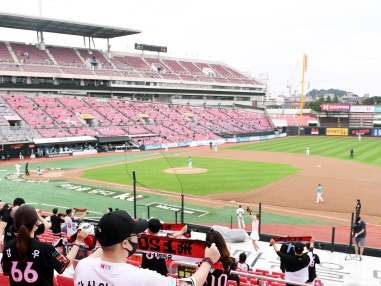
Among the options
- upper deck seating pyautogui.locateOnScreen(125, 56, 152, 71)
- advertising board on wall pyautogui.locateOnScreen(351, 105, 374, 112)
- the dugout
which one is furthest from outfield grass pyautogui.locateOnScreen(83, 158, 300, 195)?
advertising board on wall pyautogui.locateOnScreen(351, 105, 374, 112)

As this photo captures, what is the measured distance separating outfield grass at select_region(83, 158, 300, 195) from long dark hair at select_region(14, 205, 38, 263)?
21.1 m

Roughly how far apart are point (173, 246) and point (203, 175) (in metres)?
28.7

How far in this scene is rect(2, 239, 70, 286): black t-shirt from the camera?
3793mm

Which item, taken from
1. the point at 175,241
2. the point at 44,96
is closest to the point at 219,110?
the point at 44,96

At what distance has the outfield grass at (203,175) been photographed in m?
28.1

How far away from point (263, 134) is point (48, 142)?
46970mm

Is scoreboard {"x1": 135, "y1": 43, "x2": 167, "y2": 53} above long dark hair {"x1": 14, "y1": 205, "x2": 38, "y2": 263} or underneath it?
above

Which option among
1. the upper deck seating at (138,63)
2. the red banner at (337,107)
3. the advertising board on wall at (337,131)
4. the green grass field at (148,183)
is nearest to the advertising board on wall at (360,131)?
the advertising board on wall at (337,131)

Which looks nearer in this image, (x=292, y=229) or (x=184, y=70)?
(x=292, y=229)

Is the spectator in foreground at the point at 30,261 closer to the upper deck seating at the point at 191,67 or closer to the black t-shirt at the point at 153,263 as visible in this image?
the black t-shirt at the point at 153,263

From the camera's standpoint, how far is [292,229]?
1816 cm

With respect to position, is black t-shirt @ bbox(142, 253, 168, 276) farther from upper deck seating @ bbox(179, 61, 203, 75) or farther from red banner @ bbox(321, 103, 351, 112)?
upper deck seating @ bbox(179, 61, 203, 75)

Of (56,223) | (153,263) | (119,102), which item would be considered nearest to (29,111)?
(119,102)

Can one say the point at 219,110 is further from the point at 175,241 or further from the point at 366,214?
the point at 175,241
